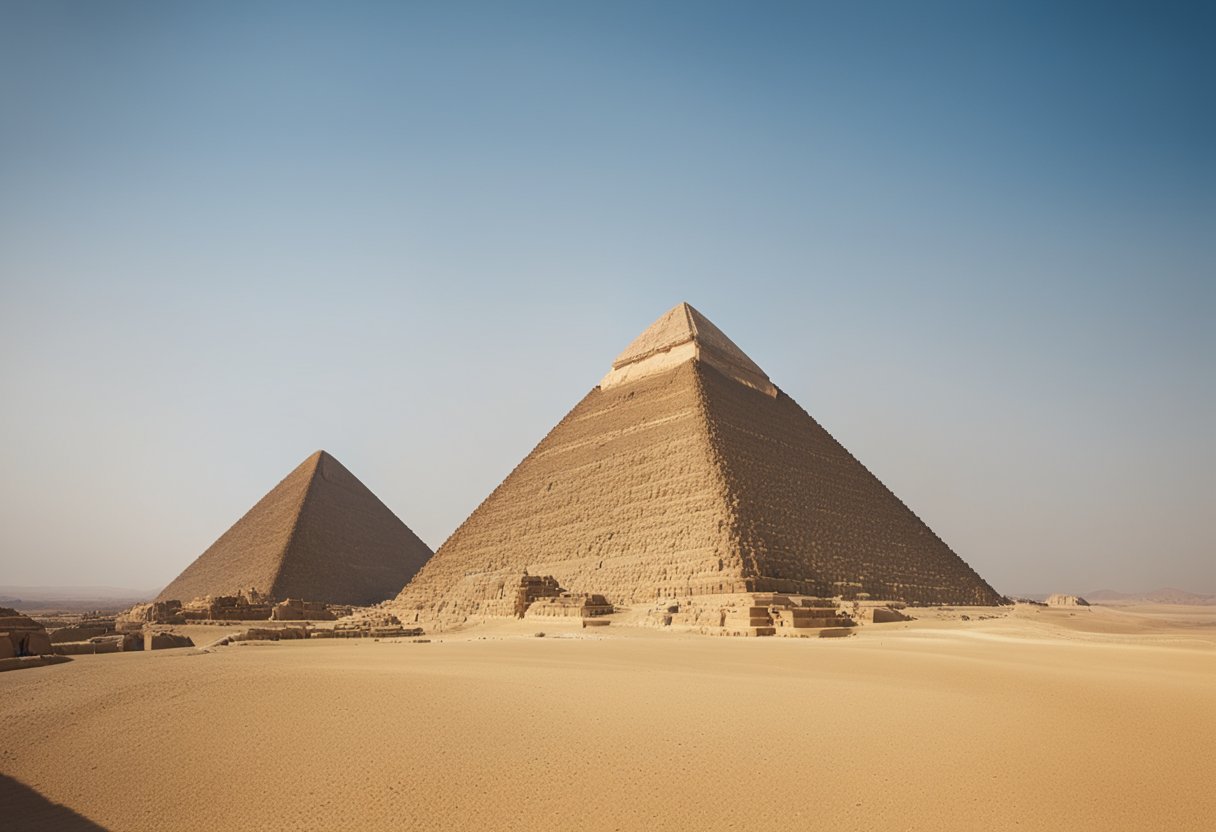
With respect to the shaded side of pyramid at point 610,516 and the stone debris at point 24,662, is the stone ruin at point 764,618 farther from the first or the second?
the stone debris at point 24,662

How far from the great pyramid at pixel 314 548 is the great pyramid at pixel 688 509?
780cm

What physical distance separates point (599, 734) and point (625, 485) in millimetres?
30461

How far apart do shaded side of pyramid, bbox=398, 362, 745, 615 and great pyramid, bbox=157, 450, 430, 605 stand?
7894mm

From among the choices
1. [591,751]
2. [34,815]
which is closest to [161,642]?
[34,815]

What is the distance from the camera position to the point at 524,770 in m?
3.79

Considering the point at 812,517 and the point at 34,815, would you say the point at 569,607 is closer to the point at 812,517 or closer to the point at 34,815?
the point at 812,517

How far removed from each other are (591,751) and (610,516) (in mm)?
29542

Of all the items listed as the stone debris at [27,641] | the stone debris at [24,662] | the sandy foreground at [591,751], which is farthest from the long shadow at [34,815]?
the stone debris at [27,641]

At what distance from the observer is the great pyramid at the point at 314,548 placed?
150 feet

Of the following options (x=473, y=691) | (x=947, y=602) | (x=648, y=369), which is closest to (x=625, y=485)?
(x=648, y=369)

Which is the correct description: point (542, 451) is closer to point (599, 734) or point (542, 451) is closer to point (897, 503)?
point (897, 503)

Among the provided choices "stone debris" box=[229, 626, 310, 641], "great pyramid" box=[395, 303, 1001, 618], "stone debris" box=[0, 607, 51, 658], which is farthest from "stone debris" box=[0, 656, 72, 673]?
"great pyramid" box=[395, 303, 1001, 618]

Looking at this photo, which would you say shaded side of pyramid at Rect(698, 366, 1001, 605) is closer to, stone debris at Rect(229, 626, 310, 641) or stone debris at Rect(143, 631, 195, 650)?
stone debris at Rect(229, 626, 310, 641)

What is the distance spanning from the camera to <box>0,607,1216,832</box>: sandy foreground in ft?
10.9
